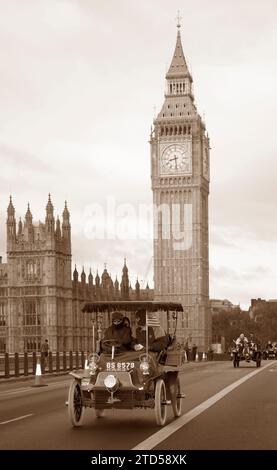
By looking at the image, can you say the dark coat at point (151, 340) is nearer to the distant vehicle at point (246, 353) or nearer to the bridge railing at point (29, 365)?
the bridge railing at point (29, 365)

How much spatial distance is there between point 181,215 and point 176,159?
7.63 metres

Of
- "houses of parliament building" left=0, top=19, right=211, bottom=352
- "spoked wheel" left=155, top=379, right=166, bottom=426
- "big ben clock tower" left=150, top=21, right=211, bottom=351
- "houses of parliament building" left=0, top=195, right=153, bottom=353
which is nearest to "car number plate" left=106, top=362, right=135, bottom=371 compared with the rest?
"spoked wheel" left=155, top=379, right=166, bottom=426

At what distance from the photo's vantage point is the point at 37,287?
82.8m

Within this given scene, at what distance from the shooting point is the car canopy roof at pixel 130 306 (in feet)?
50.2

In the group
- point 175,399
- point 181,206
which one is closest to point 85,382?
point 175,399

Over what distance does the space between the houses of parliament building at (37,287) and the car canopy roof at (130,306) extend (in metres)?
65.2

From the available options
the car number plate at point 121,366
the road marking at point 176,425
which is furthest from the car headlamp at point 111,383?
the road marking at point 176,425

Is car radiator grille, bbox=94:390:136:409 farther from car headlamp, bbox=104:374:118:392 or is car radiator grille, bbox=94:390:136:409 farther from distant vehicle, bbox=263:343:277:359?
distant vehicle, bbox=263:343:277:359

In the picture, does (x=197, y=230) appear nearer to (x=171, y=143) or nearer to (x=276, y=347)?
(x=171, y=143)

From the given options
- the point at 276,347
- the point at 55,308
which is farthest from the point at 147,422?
the point at 55,308

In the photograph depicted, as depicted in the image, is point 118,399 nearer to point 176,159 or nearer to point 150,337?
point 150,337

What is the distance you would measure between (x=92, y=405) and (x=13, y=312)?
69.2m

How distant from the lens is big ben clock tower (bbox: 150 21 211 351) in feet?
422
